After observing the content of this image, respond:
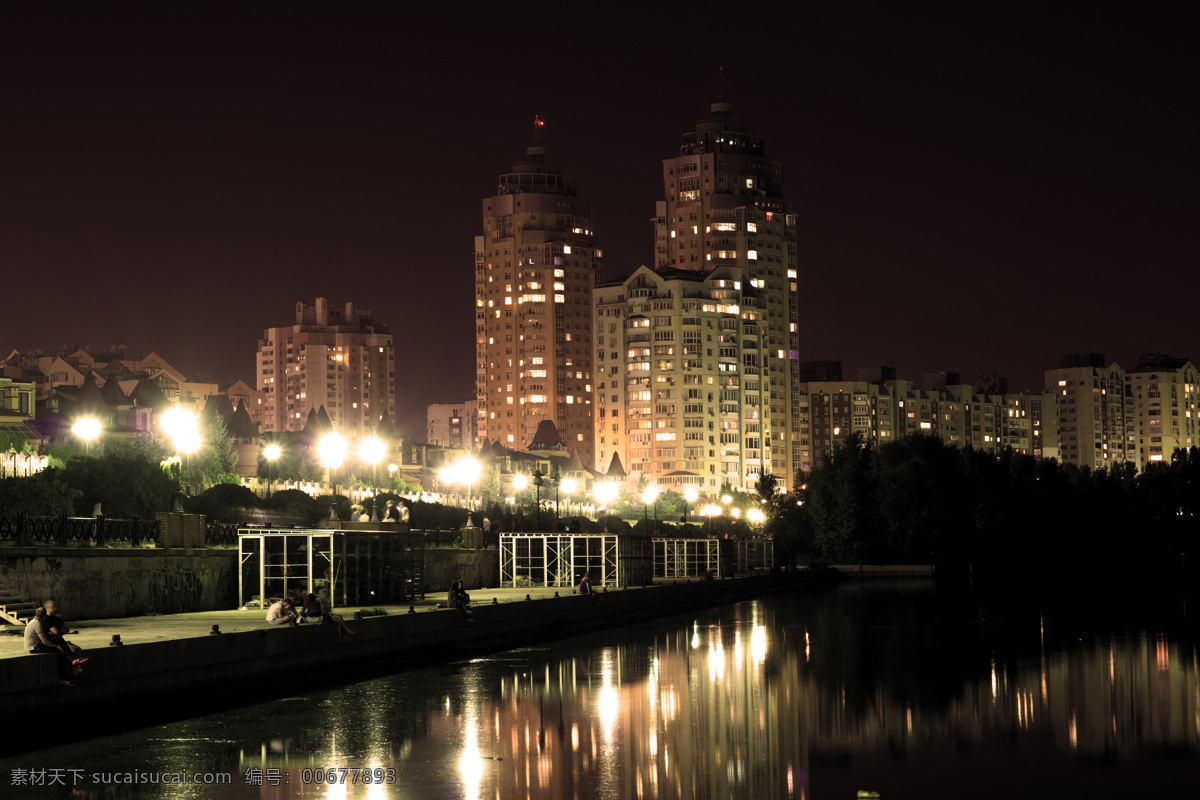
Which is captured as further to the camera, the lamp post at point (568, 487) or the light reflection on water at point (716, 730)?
the lamp post at point (568, 487)

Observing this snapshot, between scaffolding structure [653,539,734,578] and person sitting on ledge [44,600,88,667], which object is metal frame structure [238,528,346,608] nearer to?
person sitting on ledge [44,600,88,667]

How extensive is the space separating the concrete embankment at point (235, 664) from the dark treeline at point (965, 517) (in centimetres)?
5786

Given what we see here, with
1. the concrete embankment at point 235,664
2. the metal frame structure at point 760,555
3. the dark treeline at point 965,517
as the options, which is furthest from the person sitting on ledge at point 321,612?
the dark treeline at point 965,517

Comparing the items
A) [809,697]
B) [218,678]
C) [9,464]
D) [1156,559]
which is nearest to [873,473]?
[1156,559]

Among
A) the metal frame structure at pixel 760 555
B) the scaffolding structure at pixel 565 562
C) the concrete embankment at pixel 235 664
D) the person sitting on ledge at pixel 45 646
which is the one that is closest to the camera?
the concrete embankment at pixel 235 664

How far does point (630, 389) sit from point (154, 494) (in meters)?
138

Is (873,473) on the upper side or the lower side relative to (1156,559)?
upper

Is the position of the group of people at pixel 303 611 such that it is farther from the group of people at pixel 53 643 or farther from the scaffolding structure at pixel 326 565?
the group of people at pixel 53 643

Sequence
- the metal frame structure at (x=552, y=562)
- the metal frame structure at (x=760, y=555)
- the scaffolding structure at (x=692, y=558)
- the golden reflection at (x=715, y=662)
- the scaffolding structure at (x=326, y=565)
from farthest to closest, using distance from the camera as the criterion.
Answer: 1. the metal frame structure at (x=760, y=555)
2. the scaffolding structure at (x=692, y=558)
3. the metal frame structure at (x=552, y=562)
4. the scaffolding structure at (x=326, y=565)
5. the golden reflection at (x=715, y=662)

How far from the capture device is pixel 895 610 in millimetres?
63812

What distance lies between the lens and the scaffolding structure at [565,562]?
201 ft

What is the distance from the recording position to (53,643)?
24969 mm

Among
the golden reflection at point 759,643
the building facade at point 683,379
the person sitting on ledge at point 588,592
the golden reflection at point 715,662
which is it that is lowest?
the golden reflection at point 759,643

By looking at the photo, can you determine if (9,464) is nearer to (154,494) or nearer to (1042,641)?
(154,494)
